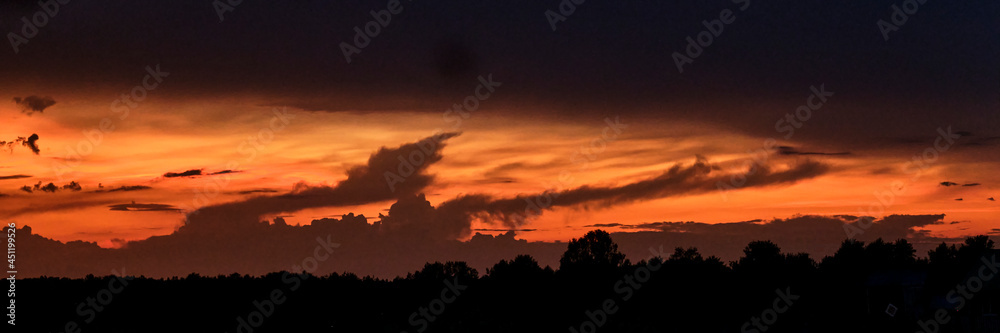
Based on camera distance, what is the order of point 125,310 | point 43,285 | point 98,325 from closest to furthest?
point 98,325, point 125,310, point 43,285

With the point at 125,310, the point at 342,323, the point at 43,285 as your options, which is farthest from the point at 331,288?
the point at 43,285

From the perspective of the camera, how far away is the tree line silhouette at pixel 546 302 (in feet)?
274

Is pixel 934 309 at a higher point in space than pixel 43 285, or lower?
lower

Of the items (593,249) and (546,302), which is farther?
(593,249)

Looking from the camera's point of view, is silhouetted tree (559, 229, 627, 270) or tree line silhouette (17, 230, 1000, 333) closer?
tree line silhouette (17, 230, 1000, 333)

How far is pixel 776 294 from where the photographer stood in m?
101

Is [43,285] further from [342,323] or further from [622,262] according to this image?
[622,262]

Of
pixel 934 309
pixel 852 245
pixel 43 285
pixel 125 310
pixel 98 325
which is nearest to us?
pixel 934 309

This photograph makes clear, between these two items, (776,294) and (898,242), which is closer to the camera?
(776,294)

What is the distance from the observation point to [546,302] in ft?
342

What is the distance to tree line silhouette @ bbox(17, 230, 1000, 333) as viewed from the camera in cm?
8350

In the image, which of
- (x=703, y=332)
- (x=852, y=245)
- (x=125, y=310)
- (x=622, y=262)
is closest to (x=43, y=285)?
(x=125, y=310)

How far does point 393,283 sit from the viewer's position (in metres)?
119

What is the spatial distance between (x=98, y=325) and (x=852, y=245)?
12713cm
